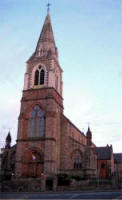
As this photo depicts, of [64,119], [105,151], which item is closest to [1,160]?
[64,119]

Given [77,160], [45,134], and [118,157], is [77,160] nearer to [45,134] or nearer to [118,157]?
[45,134]

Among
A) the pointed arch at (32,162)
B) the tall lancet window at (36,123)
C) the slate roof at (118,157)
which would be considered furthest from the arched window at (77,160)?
the slate roof at (118,157)

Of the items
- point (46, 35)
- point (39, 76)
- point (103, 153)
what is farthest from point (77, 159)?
point (103, 153)

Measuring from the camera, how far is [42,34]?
2415 inches

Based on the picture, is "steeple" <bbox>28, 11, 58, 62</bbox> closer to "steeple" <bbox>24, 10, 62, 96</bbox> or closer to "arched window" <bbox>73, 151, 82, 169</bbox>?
"steeple" <bbox>24, 10, 62, 96</bbox>

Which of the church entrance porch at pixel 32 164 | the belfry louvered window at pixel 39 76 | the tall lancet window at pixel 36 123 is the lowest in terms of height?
the church entrance porch at pixel 32 164

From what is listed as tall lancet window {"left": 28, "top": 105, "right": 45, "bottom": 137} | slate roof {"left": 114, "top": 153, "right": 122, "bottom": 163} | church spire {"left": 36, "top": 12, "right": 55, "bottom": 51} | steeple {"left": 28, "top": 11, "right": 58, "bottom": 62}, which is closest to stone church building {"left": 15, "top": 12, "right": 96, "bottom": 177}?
tall lancet window {"left": 28, "top": 105, "right": 45, "bottom": 137}

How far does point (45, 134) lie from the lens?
49250 mm

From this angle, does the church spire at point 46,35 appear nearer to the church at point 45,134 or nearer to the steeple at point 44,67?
the steeple at point 44,67

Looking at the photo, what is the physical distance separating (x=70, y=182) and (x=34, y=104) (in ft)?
61.7

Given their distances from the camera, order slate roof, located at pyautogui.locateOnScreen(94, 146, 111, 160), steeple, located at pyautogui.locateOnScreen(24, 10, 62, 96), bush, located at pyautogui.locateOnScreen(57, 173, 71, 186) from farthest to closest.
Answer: slate roof, located at pyautogui.locateOnScreen(94, 146, 111, 160) < steeple, located at pyautogui.locateOnScreen(24, 10, 62, 96) < bush, located at pyautogui.locateOnScreen(57, 173, 71, 186)

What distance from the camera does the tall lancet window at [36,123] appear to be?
167 ft

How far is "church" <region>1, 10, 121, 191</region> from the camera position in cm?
4844

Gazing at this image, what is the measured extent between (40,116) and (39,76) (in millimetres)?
9639
